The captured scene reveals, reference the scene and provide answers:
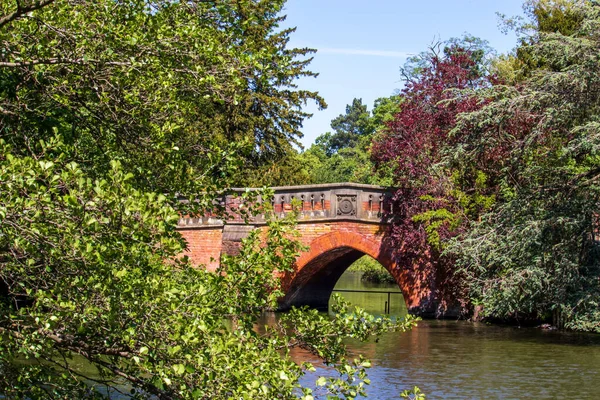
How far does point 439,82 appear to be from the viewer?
868 inches

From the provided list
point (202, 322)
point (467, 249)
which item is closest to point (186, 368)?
point (202, 322)

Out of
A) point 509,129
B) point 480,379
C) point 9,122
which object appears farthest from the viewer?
point 509,129

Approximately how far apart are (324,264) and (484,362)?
9.03m

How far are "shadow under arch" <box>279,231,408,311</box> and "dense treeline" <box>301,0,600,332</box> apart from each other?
73 cm

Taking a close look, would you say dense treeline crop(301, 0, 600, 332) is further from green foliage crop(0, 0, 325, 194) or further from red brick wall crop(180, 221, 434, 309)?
green foliage crop(0, 0, 325, 194)

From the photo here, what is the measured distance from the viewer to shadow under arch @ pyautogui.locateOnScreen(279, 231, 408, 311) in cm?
2210

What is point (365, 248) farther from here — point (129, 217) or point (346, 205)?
point (129, 217)

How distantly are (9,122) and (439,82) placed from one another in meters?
15.9

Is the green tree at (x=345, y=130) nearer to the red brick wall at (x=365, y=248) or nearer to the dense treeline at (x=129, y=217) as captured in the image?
the red brick wall at (x=365, y=248)

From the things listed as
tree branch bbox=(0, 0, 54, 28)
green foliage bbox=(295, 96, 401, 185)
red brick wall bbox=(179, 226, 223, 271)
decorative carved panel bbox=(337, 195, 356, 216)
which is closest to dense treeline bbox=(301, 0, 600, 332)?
decorative carved panel bbox=(337, 195, 356, 216)

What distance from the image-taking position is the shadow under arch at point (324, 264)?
72.5 ft

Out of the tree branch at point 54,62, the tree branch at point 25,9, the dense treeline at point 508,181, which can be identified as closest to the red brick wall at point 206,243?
the dense treeline at point 508,181

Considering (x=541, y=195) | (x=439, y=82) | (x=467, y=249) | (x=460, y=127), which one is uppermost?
(x=439, y=82)

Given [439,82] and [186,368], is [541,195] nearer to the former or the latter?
[439,82]
